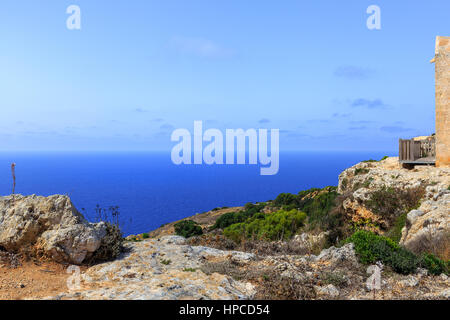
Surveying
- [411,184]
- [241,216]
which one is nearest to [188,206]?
[241,216]

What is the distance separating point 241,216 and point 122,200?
352 feet

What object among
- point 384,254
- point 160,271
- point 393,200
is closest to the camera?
point 160,271

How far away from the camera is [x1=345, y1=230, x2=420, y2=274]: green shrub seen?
20.5ft

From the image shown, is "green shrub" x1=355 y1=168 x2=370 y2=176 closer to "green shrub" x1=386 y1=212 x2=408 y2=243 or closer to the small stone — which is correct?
"green shrub" x1=386 y1=212 x2=408 y2=243

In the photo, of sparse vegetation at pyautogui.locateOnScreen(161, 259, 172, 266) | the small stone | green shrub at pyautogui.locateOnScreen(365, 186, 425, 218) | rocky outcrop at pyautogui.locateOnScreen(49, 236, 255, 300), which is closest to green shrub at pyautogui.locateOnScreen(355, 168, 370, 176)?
green shrub at pyautogui.locateOnScreen(365, 186, 425, 218)

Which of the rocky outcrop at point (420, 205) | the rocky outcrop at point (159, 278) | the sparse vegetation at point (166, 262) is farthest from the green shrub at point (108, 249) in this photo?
the rocky outcrop at point (420, 205)

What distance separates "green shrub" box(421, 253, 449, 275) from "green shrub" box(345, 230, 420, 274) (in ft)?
0.50

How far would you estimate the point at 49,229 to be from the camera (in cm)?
628

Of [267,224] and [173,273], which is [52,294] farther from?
[267,224]

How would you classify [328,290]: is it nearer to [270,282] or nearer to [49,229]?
[270,282]

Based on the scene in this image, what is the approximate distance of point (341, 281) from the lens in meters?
5.50

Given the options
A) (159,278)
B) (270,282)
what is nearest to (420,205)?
(270,282)

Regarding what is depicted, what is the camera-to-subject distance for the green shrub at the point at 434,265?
6.38 m

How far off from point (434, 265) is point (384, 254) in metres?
0.99
